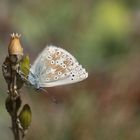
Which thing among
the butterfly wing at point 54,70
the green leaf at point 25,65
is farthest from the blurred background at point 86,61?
the green leaf at point 25,65

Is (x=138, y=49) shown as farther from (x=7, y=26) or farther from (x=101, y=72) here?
(x=7, y=26)

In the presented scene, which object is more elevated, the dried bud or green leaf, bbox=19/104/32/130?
the dried bud

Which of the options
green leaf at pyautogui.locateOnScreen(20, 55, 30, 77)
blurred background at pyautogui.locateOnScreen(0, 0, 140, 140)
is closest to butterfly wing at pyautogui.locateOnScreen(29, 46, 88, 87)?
green leaf at pyautogui.locateOnScreen(20, 55, 30, 77)

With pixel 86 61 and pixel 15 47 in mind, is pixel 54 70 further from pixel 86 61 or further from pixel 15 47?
pixel 86 61

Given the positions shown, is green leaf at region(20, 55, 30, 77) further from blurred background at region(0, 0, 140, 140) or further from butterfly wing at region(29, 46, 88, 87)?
blurred background at region(0, 0, 140, 140)

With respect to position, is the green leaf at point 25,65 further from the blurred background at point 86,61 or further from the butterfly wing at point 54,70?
the blurred background at point 86,61

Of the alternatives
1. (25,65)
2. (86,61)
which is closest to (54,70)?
(25,65)

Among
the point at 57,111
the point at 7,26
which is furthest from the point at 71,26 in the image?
the point at 57,111
